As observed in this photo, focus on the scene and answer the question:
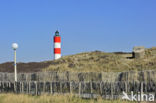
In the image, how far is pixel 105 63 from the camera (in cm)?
3622

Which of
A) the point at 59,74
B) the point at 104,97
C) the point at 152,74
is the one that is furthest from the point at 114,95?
the point at 59,74

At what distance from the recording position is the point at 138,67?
33000 mm

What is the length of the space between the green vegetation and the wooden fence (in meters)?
10.2

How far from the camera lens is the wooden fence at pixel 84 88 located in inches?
782

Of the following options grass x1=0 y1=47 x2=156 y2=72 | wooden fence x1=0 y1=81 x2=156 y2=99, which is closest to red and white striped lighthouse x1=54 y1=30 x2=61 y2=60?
grass x1=0 y1=47 x2=156 y2=72

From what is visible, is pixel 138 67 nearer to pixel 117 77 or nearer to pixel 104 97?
pixel 117 77

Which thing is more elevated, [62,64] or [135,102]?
[62,64]

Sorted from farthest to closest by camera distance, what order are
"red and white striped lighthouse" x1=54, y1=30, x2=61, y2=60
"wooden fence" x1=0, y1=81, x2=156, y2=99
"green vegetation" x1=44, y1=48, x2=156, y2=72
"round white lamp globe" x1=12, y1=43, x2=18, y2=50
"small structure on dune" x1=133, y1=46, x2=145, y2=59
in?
"red and white striped lighthouse" x1=54, y1=30, x2=61, y2=60, "small structure on dune" x1=133, y1=46, x2=145, y2=59, "green vegetation" x1=44, y1=48, x2=156, y2=72, "round white lamp globe" x1=12, y1=43, x2=18, y2=50, "wooden fence" x1=0, y1=81, x2=156, y2=99

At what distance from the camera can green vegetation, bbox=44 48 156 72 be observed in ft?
110

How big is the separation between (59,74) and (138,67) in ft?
28.4

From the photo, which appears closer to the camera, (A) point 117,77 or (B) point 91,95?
(B) point 91,95

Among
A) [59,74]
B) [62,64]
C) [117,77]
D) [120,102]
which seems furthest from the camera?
[62,64]

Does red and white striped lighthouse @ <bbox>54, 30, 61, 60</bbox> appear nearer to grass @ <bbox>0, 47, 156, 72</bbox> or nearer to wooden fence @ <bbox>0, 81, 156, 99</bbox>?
grass @ <bbox>0, 47, 156, 72</bbox>

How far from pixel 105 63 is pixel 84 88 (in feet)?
47.6
